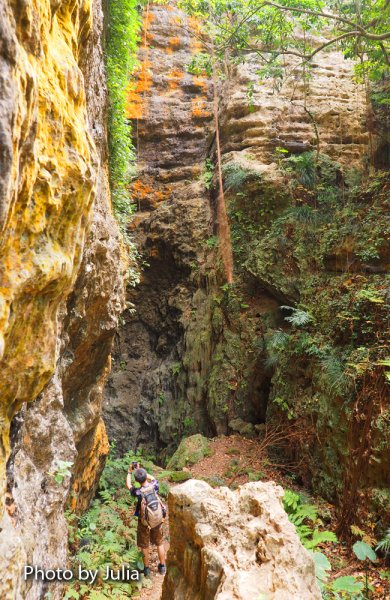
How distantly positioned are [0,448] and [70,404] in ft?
12.2

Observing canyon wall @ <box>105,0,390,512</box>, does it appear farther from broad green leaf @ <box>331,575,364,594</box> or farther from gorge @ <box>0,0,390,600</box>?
broad green leaf @ <box>331,575,364,594</box>

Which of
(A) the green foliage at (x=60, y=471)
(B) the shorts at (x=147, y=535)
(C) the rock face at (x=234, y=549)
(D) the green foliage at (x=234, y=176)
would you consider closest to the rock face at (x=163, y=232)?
(D) the green foliage at (x=234, y=176)


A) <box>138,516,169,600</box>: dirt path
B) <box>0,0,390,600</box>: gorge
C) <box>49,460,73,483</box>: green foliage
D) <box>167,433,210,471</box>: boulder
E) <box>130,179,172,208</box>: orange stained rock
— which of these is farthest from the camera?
<box>130,179,172,208</box>: orange stained rock

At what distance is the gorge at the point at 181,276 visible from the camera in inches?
108

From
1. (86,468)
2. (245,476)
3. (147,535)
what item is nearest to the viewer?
(147,535)

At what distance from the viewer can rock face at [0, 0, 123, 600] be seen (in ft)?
6.78

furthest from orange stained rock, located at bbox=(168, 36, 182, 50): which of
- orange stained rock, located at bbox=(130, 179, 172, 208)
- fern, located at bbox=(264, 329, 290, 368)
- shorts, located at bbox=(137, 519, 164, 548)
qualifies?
shorts, located at bbox=(137, 519, 164, 548)

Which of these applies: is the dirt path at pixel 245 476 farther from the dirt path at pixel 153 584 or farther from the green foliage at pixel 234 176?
the green foliage at pixel 234 176

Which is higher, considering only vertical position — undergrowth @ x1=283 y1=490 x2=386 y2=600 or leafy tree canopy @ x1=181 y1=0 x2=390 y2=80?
leafy tree canopy @ x1=181 y1=0 x2=390 y2=80

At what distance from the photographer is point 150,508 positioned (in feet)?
17.4

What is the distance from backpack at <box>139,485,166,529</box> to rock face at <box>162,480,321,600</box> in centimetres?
137

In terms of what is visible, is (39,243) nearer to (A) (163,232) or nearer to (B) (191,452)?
(B) (191,452)

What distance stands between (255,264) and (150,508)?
7335 millimetres

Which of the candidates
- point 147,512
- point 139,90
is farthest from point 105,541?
point 139,90
